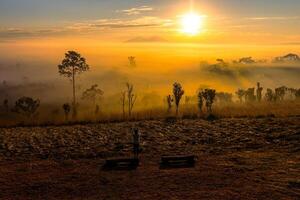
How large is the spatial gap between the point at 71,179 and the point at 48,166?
3.99m

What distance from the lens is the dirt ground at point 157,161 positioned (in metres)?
20.9

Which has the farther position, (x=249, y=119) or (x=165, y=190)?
(x=249, y=119)

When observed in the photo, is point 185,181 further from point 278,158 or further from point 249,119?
point 249,119

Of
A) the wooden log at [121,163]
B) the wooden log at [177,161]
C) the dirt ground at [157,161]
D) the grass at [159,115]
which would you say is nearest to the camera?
the dirt ground at [157,161]

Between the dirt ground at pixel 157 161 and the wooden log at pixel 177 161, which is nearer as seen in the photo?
the dirt ground at pixel 157 161

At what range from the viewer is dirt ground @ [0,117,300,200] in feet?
68.4

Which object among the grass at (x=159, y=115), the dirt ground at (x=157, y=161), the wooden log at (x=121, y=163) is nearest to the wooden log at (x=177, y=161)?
the dirt ground at (x=157, y=161)

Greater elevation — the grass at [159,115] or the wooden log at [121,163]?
the grass at [159,115]

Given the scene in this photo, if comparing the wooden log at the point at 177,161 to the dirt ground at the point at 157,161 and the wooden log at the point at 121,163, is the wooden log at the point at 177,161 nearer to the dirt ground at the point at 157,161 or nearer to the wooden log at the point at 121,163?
the dirt ground at the point at 157,161

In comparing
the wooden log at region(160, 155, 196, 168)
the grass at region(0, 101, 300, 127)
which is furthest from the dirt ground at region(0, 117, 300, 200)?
the grass at region(0, 101, 300, 127)

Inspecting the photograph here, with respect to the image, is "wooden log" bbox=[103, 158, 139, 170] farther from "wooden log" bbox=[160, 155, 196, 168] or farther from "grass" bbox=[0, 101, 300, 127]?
"grass" bbox=[0, 101, 300, 127]

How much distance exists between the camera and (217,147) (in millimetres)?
31703

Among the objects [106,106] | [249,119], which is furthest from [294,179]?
[106,106]

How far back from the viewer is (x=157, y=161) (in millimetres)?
27516
